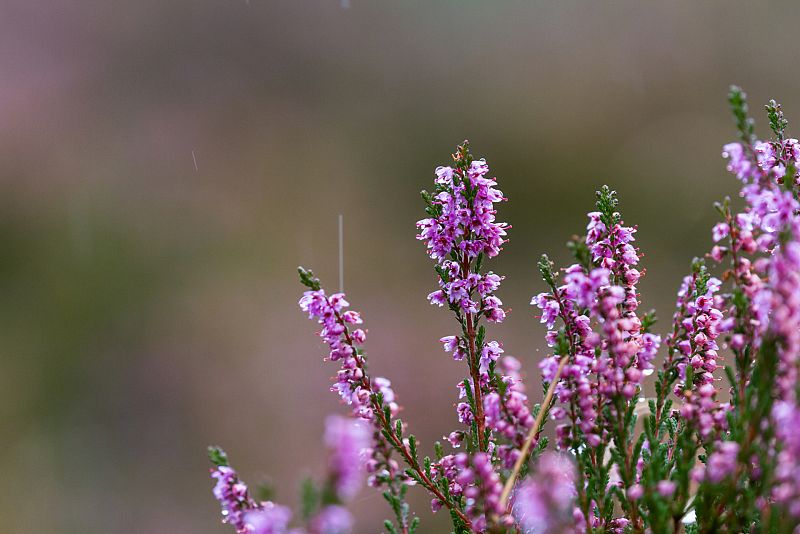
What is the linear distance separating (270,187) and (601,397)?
1.32m

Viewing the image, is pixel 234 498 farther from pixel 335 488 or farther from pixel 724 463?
A: pixel 724 463

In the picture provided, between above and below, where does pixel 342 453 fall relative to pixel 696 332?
below

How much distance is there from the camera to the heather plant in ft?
1.10

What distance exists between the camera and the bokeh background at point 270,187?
149 cm

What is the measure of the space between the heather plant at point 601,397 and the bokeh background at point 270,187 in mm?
1048

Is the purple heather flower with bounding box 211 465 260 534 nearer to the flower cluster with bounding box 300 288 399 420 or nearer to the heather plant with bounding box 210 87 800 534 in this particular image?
the heather plant with bounding box 210 87 800 534

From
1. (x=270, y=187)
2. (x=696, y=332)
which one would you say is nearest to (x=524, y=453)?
(x=696, y=332)

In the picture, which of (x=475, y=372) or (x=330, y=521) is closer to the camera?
(x=330, y=521)

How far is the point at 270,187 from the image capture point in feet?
5.43

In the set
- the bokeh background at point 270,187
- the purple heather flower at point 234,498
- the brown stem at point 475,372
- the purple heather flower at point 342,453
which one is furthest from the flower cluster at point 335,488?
the bokeh background at point 270,187

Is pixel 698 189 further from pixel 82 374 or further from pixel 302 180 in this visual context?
pixel 82 374

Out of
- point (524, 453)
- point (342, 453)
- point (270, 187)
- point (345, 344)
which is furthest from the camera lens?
point (270, 187)

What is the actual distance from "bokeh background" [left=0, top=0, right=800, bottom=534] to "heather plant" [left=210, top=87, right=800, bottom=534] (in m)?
1.05

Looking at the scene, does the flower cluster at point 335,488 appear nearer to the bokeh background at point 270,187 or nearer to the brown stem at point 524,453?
the brown stem at point 524,453
